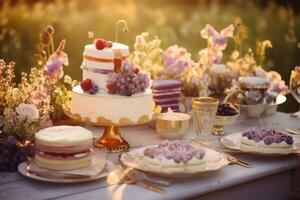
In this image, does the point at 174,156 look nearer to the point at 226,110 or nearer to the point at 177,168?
the point at 177,168

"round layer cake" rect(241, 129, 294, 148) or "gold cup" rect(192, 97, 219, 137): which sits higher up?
"gold cup" rect(192, 97, 219, 137)

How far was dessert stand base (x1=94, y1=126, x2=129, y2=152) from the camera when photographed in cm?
248

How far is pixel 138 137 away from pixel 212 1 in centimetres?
→ 320

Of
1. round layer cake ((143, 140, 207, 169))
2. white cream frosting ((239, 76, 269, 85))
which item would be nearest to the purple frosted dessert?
round layer cake ((143, 140, 207, 169))

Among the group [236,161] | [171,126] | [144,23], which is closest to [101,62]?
[171,126]

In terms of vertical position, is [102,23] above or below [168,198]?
above

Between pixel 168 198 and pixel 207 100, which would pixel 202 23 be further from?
pixel 168 198

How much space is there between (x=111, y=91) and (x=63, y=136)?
35 centimetres

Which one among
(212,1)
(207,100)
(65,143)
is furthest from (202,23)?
(65,143)

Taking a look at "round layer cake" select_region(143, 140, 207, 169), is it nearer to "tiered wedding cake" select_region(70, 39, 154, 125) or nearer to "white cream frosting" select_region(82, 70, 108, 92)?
"tiered wedding cake" select_region(70, 39, 154, 125)

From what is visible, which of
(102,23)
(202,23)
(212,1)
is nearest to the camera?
(102,23)

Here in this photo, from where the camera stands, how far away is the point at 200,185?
215 cm

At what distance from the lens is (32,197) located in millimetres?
1990

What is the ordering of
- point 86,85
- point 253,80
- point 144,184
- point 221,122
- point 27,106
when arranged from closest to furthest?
point 144,184 < point 27,106 < point 86,85 < point 221,122 < point 253,80
